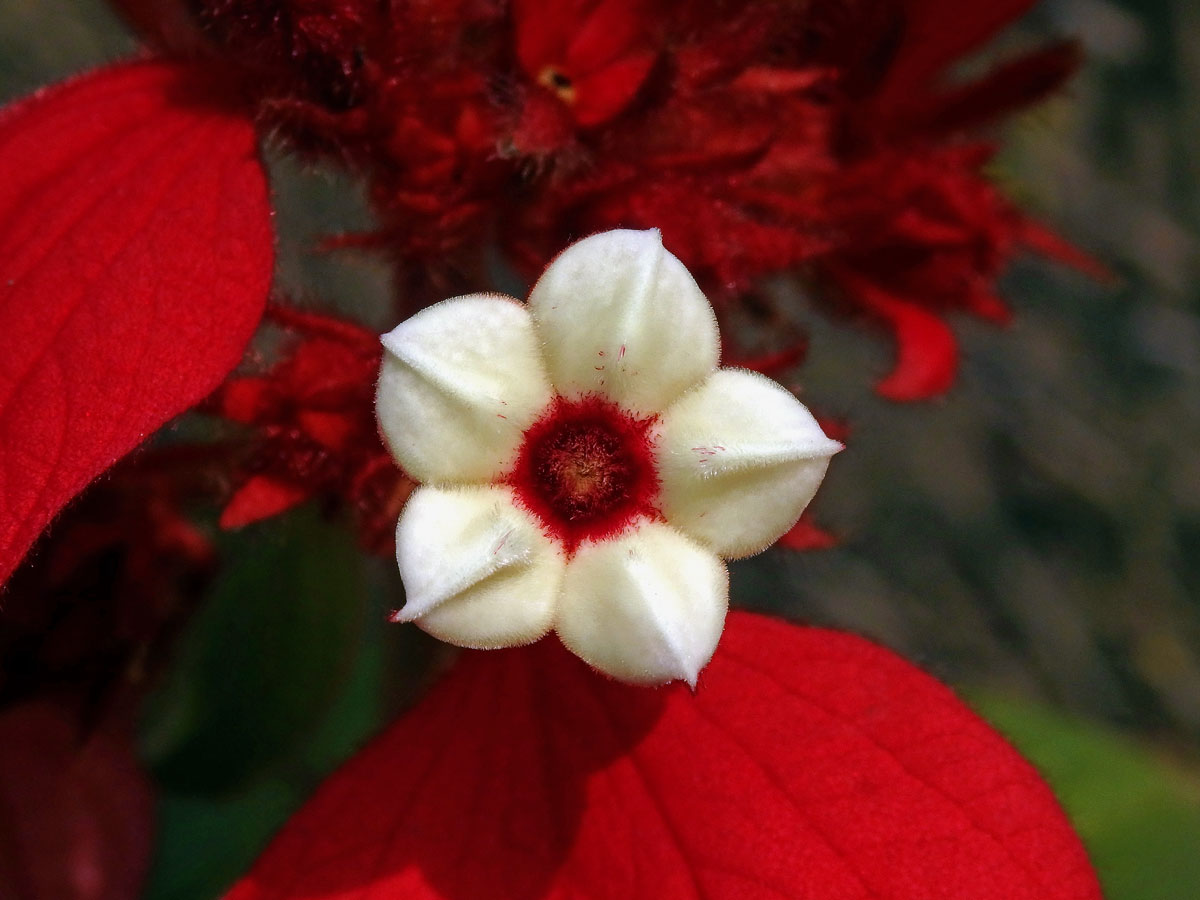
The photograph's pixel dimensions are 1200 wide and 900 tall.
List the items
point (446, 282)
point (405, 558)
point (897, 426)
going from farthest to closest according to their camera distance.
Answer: point (897, 426) < point (446, 282) < point (405, 558)

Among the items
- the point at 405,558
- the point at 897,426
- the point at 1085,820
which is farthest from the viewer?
the point at 897,426

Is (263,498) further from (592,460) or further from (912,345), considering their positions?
Answer: (912,345)

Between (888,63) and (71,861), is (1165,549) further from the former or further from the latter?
(71,861)

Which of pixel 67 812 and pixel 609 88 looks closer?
pixel 609 88

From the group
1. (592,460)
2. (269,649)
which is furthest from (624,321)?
(269,649)

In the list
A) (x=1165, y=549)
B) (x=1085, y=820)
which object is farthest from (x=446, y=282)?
(x=1165, y=549)

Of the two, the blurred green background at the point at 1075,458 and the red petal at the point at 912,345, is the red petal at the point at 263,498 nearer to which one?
→ the red petal at the point at 912,345

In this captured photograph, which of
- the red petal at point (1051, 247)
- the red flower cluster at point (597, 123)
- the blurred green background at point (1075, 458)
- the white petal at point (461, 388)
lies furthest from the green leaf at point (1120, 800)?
the blurred green background at point (1075, 458)
